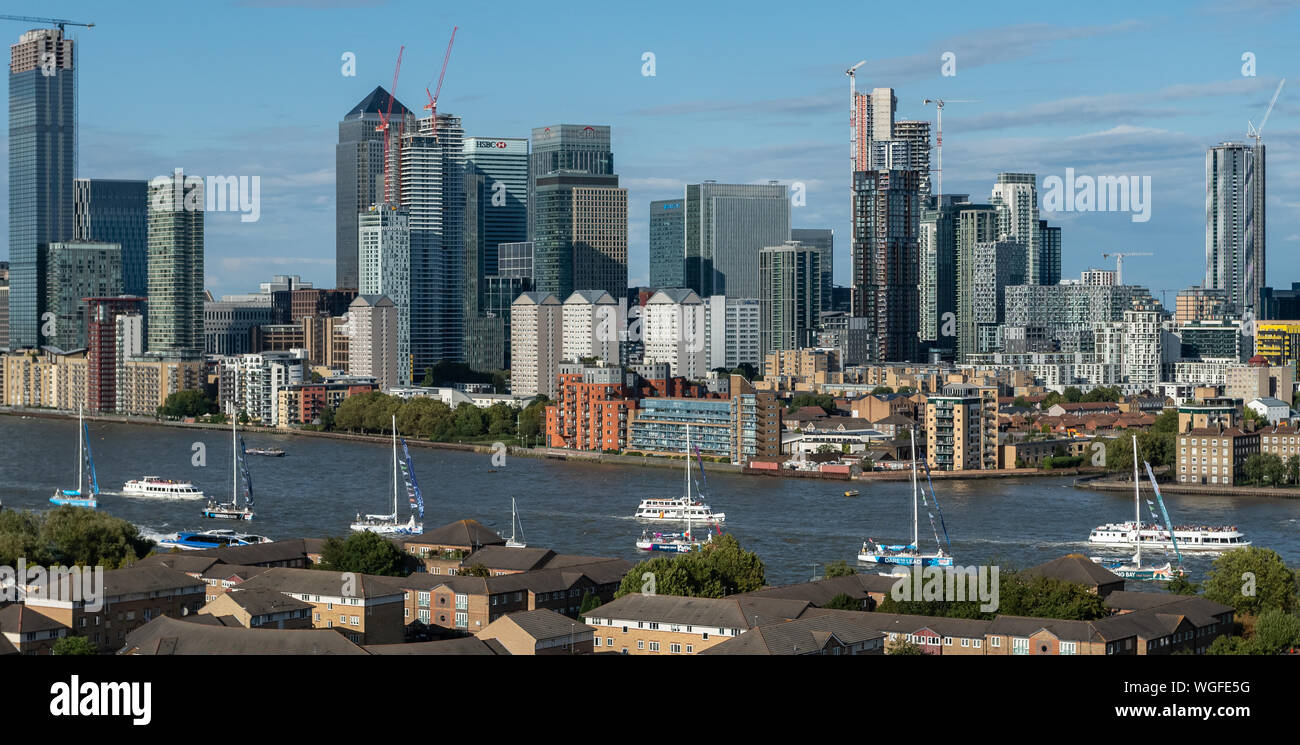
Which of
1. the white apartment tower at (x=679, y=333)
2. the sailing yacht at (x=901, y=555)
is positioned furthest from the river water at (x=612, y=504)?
the white apartment tower at (x=679, y=333)

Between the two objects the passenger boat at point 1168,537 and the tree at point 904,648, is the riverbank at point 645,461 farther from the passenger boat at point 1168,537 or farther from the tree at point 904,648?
Answer: the tree at point 904,648

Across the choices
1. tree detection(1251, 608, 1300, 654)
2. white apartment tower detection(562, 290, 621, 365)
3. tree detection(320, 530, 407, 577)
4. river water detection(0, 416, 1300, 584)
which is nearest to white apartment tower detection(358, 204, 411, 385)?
white apartment tower detection(562, 290, 621, 365)

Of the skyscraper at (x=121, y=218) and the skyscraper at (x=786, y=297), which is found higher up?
the skyscraper at (x=121, y=218)

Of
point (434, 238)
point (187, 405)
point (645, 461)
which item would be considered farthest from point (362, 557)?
point (434, 238)

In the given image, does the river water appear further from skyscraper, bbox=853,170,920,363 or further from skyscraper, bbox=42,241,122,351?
skyscraper, bbox=853,170,920,363

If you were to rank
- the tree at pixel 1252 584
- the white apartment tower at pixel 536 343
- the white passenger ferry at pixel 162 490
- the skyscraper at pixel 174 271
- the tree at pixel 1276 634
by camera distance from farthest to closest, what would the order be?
the skyscraper at pixel 174 271
the white apartment tower at pixel 536 343
the white passenger ferry at pixel 162 490
the tree at pixel 1252 584
the tree at pixel 1276 634

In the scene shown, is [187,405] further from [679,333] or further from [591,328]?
[679,333]

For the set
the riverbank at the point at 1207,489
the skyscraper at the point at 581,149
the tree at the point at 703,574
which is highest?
the skyscraper at the point at 581,149
